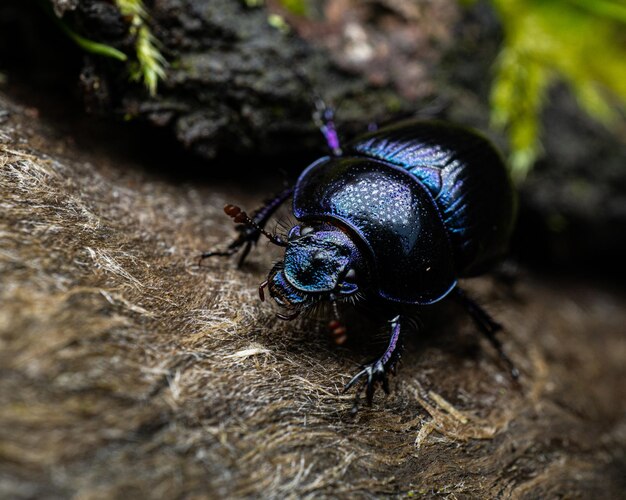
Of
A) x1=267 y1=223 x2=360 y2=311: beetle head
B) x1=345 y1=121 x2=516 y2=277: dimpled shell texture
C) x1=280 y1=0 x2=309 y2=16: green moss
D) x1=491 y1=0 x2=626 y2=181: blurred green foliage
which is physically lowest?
x1=267 y1=223 x2=360 y2=311: beetle head

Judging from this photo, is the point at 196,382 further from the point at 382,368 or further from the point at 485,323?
A: the point at 485,323

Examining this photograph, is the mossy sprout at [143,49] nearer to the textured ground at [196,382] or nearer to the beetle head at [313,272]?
the textured ground at [196,382]

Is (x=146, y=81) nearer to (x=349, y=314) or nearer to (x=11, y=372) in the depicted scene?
(x=349, y=314)

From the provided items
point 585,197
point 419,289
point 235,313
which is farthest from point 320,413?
point 585,197

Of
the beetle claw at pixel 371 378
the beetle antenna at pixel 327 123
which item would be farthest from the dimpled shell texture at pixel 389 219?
the beetle antenna at pixel 327 123

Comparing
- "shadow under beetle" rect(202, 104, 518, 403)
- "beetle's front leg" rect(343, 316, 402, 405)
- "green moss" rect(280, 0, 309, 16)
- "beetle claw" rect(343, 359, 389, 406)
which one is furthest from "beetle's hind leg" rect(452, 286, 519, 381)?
"green moss" rect(280, 0, 309, 16)

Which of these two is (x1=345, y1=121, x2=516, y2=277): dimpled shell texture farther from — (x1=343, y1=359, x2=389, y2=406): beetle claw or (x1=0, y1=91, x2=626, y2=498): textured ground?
(x1=343, y1=359, x2=389, y2=406): beetle claw
